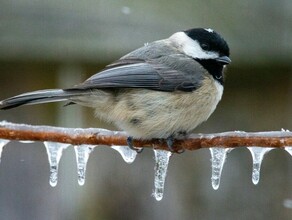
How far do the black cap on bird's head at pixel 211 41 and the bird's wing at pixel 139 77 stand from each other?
12 centimetres

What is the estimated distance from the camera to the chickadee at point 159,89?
86.4 inches

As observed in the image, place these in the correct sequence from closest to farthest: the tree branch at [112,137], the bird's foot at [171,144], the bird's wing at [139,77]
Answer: the tree branch at [112,137], the bird's foot at [171,144], the bird's wing at [139,77]


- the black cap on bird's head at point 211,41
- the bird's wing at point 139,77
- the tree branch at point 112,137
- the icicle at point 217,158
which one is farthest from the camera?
the black cap on bird's head at point 211,41

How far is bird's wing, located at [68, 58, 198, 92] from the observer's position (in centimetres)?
216

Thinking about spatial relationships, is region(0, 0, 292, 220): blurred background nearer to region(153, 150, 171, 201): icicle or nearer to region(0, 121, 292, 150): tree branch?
region(153, 150, 171, 201): icicle

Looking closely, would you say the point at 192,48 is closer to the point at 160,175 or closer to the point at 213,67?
the point at 213,67

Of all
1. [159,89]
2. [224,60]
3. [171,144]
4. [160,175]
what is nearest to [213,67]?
[224,60]

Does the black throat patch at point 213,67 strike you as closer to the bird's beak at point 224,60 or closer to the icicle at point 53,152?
the bird's beak at point 224,60

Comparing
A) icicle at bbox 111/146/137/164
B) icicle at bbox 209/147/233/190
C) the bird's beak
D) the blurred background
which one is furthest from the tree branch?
the blurred background

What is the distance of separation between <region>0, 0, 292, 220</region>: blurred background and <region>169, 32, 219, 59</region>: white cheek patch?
0.33 meters

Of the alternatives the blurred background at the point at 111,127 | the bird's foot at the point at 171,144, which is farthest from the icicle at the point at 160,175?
the blurred background at the point at 111,127

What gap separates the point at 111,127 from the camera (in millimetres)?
2797

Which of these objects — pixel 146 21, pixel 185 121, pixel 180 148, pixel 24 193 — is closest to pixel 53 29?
pixel 146 21

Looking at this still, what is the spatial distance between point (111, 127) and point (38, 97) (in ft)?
2.60
